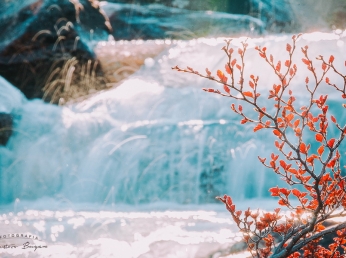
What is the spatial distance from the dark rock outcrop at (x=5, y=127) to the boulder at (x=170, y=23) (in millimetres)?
7182

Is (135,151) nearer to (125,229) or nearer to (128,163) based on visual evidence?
(128,163)

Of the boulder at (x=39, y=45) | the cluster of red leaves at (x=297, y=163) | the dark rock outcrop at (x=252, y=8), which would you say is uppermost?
the dark rock outcrop at (x=252, y=8)

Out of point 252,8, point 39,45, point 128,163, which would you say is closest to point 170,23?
point 252,8

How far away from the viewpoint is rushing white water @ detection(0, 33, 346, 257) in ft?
16.2

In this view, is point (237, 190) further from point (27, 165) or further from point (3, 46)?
point (3, 46)

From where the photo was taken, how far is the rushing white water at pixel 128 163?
16.2ft

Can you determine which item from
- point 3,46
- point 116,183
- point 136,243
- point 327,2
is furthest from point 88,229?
point 327,2

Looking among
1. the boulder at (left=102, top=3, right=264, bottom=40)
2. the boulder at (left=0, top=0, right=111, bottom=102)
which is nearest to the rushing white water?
the boulder at (left=0, top=0, right=111, bottom=102)

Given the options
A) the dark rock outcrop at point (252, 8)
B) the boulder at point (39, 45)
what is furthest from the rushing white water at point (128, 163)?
the dark rock outcrop at point (252, 8)

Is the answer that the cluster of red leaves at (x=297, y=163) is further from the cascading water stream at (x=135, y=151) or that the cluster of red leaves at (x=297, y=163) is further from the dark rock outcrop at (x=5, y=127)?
the dark rock outcrop at (x=5, y=127)

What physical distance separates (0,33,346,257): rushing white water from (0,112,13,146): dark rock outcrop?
10 centimetres

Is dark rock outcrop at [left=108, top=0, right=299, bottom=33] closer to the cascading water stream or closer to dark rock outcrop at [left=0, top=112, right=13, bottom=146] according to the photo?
the cascading water stream

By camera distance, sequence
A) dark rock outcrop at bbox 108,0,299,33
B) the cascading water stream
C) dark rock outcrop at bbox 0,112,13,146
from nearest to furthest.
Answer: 1. the cascading water stream
2. dark rock outcrop at bbox 0,112,13,146
3. dark rock outcrop at bbox 108,0,299,33

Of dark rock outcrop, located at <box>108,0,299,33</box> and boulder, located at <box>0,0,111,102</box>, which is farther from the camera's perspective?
dark rock outcrop, located at <box>108,0,299,33</box>
